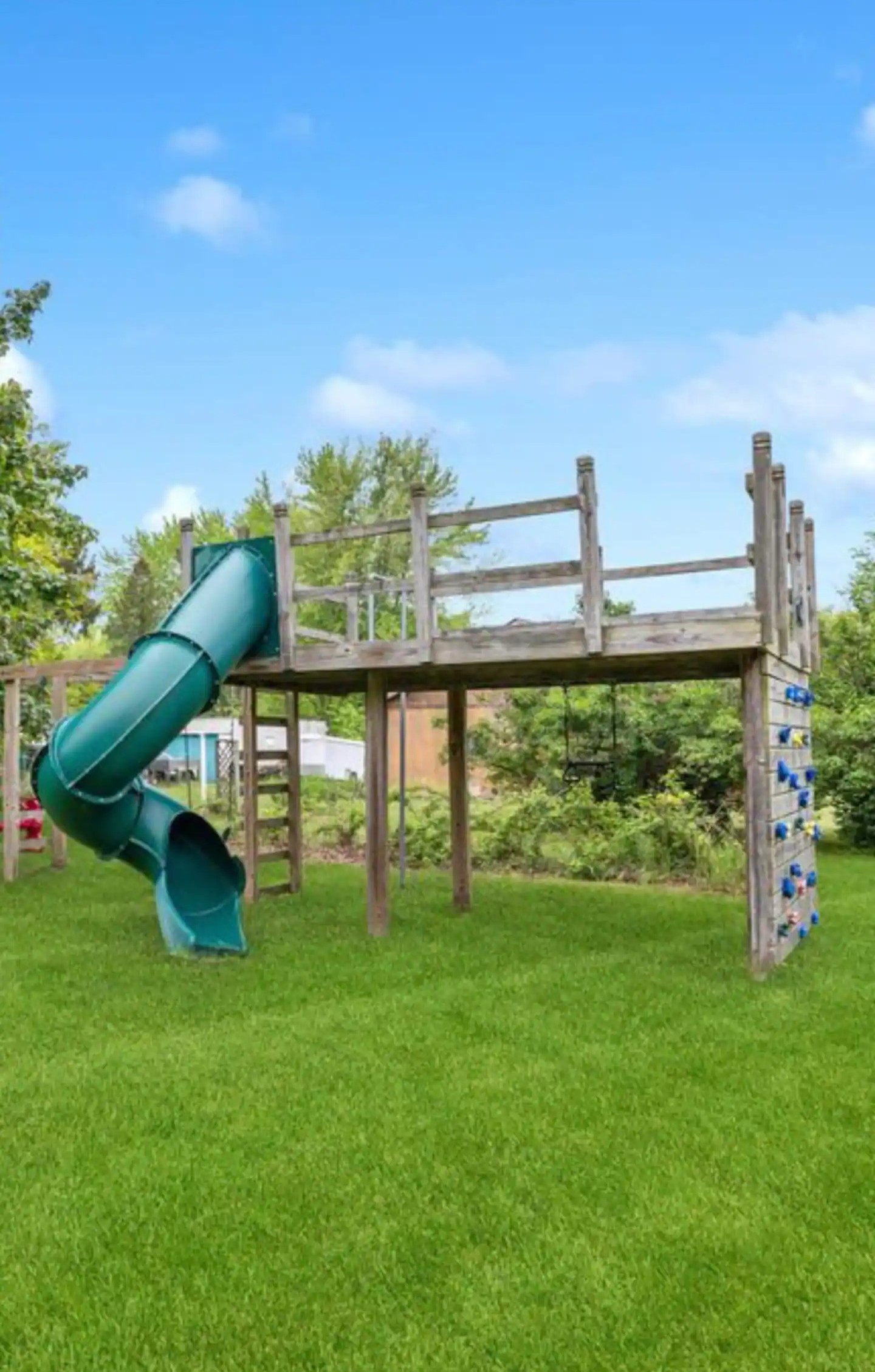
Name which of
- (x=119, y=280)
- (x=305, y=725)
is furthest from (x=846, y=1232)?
(x=305, y=725)

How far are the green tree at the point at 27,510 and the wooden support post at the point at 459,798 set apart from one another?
5.14 m

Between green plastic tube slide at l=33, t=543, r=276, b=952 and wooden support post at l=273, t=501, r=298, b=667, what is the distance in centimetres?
17

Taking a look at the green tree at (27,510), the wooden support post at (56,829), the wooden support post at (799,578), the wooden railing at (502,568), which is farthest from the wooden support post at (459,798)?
the green tree at (27,510)

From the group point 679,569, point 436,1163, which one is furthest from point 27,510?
point 436,1163

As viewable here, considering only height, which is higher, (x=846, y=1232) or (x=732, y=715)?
(x=732, y=715)

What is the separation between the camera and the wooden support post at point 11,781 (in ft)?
35.5

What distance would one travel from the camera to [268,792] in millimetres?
9664

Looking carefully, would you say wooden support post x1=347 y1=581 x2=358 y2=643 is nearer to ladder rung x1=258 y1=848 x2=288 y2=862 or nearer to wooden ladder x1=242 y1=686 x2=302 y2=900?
wooden ladder x1=242 y1=686 x2=302 y2=900

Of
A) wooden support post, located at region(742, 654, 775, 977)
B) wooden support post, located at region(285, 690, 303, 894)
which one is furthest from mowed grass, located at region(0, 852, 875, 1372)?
wooden support post, located at region(285, 690, 303, 894)

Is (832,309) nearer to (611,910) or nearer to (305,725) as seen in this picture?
(611,910)

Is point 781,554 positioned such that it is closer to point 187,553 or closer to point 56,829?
point 187,553

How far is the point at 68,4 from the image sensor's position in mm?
10352

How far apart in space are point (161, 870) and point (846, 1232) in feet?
17.9

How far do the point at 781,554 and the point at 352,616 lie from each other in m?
3.80
